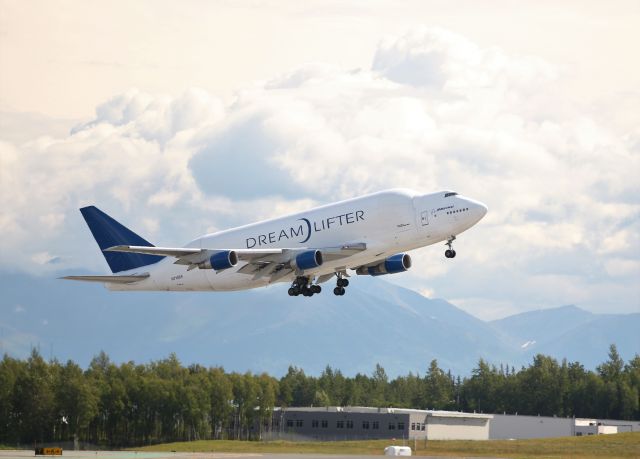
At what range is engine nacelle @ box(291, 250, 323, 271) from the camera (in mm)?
79750

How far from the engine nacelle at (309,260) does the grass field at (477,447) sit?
5202 centimetres

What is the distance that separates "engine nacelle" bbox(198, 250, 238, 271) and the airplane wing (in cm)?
14

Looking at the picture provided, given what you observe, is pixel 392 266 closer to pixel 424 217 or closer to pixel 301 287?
pixel 301 287

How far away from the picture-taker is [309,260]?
7981cm

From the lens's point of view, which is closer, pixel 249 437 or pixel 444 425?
pixel 444 425

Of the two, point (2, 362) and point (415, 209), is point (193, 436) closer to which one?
point (2, 362)

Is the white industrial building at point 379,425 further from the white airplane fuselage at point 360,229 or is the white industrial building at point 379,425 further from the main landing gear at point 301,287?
the main landing gear at point 301,287

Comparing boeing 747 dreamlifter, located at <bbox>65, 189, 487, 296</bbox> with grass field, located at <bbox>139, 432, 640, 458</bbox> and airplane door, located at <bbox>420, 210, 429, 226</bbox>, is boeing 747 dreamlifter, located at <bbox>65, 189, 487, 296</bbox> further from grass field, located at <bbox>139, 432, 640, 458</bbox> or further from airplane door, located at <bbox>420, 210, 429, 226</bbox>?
grass field, located at <bbox>139, 432, 640, 458</bbox>

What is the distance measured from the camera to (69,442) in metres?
157

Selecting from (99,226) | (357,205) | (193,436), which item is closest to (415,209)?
(357,205)

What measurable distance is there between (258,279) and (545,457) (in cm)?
5231

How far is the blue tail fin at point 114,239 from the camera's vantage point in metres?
92.9

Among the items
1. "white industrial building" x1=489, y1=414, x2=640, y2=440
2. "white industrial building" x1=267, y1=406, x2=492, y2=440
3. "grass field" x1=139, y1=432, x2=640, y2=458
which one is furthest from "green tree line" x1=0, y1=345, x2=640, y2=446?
"white industrial building" x1=489, y1=414, x2=640, y2=440

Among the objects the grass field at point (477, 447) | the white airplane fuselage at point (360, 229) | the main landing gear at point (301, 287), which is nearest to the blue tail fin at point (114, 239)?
the white airplane fuselage at point (360, 229)
